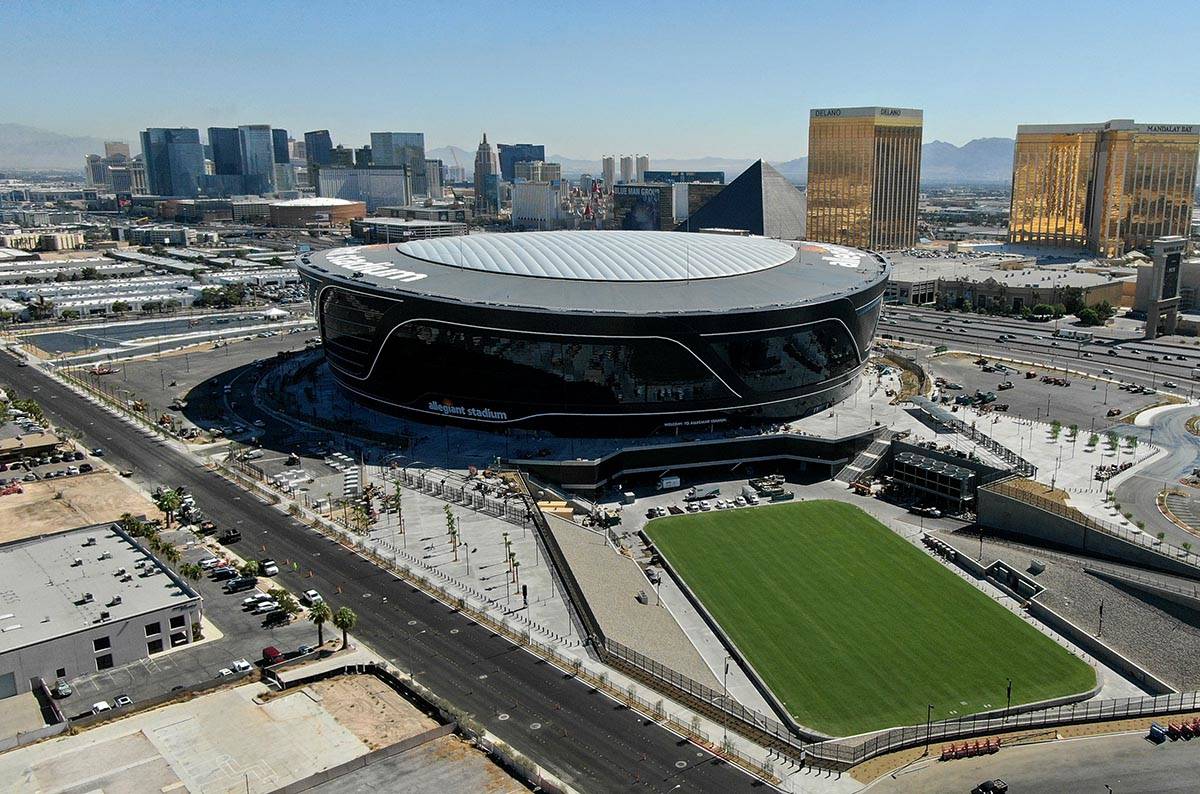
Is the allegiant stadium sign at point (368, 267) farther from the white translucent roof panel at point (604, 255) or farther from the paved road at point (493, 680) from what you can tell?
the paved road at point (493, 680)

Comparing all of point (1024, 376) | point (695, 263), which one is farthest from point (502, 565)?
point (1024, 376)

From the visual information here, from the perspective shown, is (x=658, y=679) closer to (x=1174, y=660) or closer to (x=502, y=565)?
(x=502, y=565)

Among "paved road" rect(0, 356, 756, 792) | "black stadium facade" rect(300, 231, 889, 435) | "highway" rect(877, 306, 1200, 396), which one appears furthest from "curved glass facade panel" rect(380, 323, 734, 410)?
"highway" rect(877, 306, 1200, 396)

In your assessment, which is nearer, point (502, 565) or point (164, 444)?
point (502, 565)

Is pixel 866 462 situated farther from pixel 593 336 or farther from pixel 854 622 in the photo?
pixel 854 622

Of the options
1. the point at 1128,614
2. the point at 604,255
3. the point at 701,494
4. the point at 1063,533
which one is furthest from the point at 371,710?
the point at 604,255

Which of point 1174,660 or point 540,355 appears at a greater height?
point 540,355

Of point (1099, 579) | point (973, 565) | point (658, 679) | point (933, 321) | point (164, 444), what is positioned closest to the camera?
point (658, 679)
